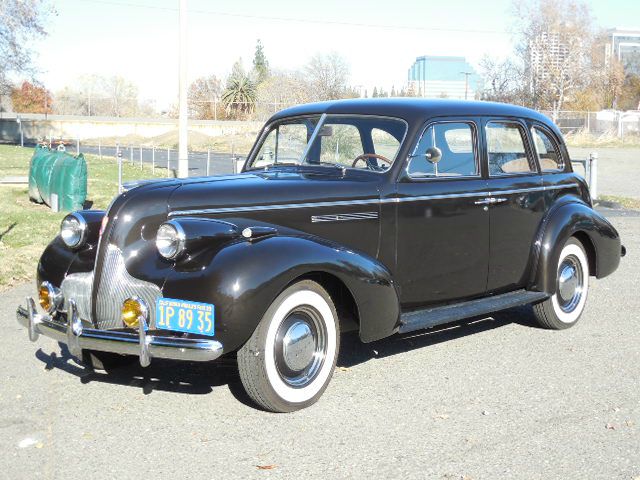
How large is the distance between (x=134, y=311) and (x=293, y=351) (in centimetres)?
92

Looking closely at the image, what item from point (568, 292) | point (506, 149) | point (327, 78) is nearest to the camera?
point (506, 149)

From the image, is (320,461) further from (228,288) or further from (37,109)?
(37,109)

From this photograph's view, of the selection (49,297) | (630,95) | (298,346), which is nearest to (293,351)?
(298,346)

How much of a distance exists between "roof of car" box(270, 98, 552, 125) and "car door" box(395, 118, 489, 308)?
10 centimetres

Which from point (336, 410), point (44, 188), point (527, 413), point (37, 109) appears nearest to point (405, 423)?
point (336, 410)

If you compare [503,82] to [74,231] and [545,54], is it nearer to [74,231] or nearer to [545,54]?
[545,54]

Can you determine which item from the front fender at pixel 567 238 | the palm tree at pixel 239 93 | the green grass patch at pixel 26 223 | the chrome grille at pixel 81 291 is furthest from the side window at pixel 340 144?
the palm tree at pixel 239 93

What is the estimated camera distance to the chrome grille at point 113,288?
4.79m

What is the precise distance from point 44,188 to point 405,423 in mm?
13100

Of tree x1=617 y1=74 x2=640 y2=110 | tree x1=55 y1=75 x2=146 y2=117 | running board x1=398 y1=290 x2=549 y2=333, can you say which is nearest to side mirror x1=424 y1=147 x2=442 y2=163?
running board x1=398 y1=290 x2=549 y2=333

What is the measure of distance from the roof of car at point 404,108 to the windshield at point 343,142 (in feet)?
0.19

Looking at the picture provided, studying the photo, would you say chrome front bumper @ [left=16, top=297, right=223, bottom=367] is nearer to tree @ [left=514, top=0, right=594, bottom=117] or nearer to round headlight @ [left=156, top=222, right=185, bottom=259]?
round headlight @ [left=156, top=222, right=185, bottom=259]

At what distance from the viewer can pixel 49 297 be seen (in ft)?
16.8

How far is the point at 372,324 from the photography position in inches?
207
